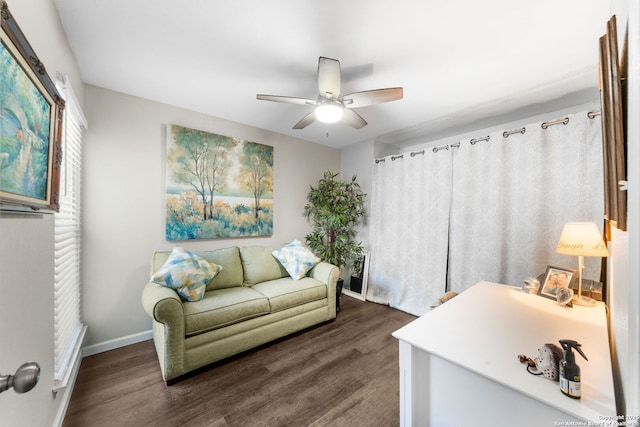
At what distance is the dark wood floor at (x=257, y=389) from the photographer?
1470 mm

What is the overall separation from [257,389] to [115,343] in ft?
5.06

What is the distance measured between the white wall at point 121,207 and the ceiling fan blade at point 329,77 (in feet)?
5.49

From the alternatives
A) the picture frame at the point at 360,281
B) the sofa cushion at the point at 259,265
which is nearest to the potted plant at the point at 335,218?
the picture frame at the point at 360,281

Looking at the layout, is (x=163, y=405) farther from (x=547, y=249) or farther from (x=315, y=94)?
(x=547, y=249)

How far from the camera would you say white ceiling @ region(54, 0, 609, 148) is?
4.42 feet

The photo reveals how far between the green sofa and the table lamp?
1984mm

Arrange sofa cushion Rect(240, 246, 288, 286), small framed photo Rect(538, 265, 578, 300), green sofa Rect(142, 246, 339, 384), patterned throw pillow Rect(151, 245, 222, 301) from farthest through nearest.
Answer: sofa cushion Rect(240, 246, 288, 286)
patterned throw pillow Rect(151, 245, 222, 301)
green sofa Rect(142, 246, 339, 384)
small framed photo Rect(538, 265, 578, 300)

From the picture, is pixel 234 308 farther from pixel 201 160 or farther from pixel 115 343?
pixel 201 160

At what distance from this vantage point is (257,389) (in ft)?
5.60

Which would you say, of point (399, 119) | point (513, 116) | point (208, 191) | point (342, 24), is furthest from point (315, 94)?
point (513, 116)

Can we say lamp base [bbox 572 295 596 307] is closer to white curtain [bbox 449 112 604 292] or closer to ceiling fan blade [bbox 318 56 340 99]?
white curtain [bbox 449 112 604 292]

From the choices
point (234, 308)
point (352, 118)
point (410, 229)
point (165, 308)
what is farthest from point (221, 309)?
point (410, 229)

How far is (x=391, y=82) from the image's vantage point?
6.73 ft

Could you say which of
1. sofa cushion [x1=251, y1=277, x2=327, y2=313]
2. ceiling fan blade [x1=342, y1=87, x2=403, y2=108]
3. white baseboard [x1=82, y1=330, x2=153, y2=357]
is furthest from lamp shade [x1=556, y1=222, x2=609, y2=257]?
white baseboard [x1=82, y1=330, x2=153, y2=357]
